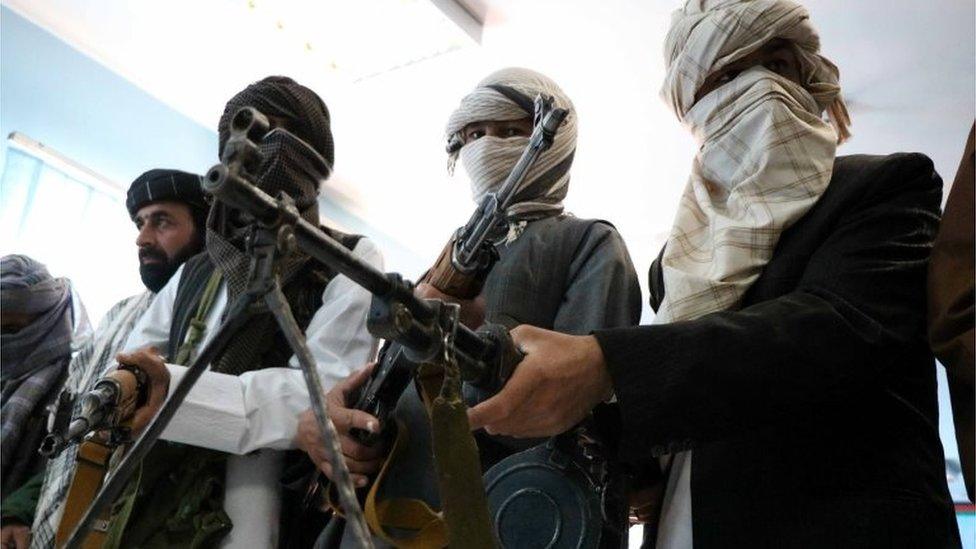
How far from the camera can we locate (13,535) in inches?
99.6

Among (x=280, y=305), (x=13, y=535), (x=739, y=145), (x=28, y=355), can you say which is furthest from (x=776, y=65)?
(x=28, y=355)

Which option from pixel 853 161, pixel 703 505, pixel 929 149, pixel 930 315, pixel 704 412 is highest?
pixel 929 149

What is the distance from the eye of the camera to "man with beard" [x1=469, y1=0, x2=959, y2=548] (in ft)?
3.43

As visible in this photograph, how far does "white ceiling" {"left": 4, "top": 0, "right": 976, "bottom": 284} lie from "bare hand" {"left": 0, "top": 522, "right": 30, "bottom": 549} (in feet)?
7.00

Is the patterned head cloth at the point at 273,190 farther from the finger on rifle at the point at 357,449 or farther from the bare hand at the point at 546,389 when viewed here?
the bare hand at the point at 546,389

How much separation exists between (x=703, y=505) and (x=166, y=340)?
1.34 meters

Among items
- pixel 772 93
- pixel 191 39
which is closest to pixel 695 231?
pixel 772 93

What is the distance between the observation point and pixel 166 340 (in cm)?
210

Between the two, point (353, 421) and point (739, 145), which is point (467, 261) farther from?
point (739, 145)

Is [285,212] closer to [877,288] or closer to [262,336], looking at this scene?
[877,288]

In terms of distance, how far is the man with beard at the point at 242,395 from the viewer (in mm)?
1562

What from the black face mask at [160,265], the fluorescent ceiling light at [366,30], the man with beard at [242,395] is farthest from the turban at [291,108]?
the fluorescent ceiling light at [366,30]

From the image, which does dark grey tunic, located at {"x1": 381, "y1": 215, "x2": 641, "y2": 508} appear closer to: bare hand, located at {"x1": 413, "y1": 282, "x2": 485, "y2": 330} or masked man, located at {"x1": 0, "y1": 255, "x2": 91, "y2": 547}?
bare hand, located at {"x1": 413, "y1": 282, "x2": 485, "y2": 330}

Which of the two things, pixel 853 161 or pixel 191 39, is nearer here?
pixel 853 161
